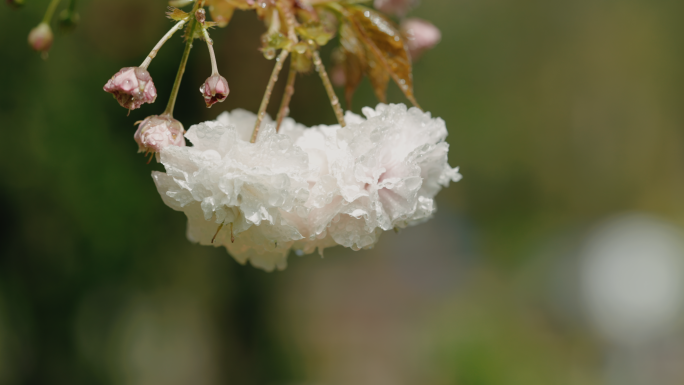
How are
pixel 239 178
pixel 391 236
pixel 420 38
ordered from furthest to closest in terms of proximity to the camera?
pixel 391 236
pixel 420 38
pixel 239 178

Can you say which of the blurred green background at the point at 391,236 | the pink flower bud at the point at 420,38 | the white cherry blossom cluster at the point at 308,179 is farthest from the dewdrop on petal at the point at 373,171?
the blurred green background at the point at 391,236

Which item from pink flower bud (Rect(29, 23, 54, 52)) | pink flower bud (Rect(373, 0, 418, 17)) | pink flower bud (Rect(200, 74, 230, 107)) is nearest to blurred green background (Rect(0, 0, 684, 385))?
pink flower bud (Rect(29, 23, 54, 52))

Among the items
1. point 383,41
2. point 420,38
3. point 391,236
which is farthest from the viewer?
point 391,236

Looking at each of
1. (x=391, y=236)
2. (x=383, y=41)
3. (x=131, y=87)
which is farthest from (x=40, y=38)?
(x=391, y=236)

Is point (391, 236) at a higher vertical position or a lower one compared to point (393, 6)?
lower

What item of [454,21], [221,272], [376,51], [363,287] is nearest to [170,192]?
[376,51]

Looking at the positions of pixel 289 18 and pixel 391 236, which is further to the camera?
pixel 391 236

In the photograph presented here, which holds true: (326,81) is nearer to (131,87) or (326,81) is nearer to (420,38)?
(131,87)
